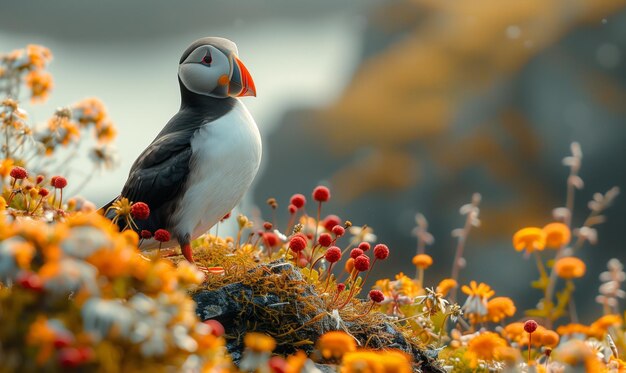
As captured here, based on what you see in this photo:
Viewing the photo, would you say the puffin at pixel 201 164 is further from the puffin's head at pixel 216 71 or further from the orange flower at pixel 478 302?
the orange flower at pixel 478 302

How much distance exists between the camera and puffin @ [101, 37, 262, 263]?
187 inches

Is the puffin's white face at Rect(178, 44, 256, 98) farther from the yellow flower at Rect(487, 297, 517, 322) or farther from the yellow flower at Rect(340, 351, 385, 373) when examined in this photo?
the yellow flower at Rect(340, 351, 385, 373)

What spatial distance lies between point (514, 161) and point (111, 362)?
1239cm

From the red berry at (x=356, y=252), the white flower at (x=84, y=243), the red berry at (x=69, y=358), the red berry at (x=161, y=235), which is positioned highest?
the red berry at (x=356, y=252)

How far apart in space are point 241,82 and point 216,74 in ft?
0.56

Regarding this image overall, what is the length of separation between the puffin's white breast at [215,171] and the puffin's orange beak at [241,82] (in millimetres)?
258

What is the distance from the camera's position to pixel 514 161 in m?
13.9

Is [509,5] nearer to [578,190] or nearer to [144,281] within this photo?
[578,190]

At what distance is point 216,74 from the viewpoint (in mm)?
5074

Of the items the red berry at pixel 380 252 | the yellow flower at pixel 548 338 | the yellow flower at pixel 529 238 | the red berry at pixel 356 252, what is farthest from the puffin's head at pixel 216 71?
the yellow flower at pixel 548 338

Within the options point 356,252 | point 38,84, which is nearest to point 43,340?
point 356,252

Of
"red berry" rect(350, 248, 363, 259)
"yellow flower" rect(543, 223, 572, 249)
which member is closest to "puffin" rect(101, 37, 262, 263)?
"red berry" rect(350, 248, 363, 259)

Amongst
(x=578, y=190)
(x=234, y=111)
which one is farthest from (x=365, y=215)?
(x=234, y=111)

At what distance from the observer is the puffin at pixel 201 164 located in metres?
4.74
